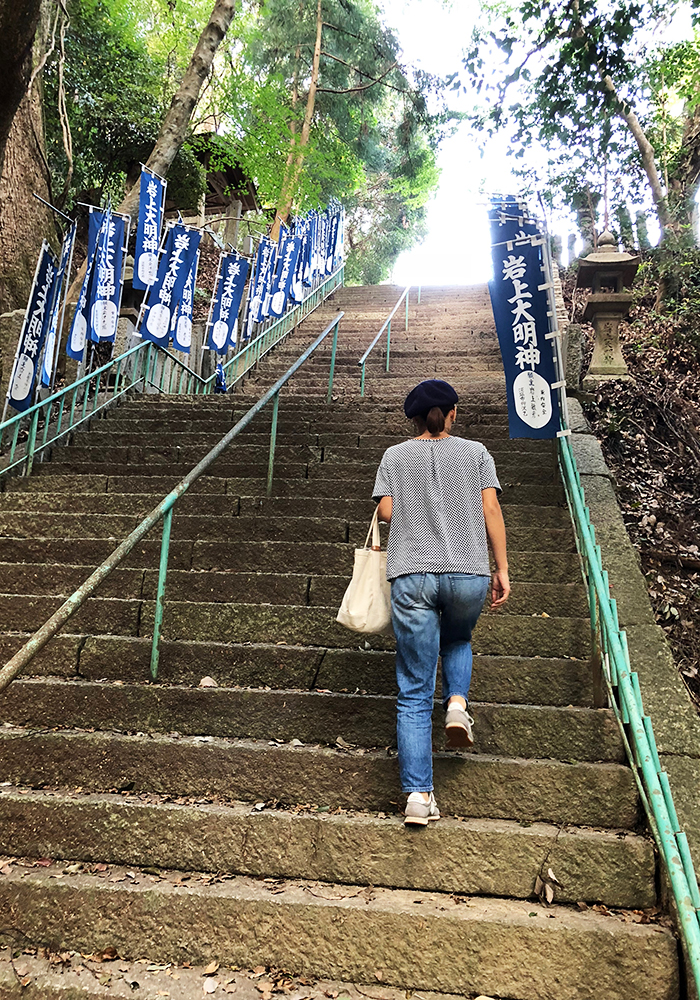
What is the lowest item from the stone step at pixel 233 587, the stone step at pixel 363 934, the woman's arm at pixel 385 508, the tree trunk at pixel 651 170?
the stone step at pixel 363 934

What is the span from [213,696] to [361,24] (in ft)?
63.6

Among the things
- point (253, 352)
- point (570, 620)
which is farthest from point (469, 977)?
point (253, 352)

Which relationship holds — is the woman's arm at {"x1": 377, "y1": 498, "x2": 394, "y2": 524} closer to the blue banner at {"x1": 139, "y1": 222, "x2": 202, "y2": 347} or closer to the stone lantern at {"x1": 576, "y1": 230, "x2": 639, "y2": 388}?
the blue banner at {"x1": 139, "y1": 222, "x2": 202, "y2": 347}

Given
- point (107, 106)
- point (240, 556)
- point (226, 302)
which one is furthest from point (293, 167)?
point (240, 556)

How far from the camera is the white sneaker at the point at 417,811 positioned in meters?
2.38

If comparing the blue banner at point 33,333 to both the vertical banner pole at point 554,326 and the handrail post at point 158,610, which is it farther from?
the vertical banner pole at point 554,326

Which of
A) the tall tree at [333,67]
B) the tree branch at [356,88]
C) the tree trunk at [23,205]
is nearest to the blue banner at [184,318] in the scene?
the tree trunk at [23,205]

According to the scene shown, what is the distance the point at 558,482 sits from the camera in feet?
16.5

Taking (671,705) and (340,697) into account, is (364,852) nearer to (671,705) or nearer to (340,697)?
(340,697)

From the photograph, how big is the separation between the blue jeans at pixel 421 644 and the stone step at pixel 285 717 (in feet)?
1.40

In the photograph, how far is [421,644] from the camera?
2.49 m

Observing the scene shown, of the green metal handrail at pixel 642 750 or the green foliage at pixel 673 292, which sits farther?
the green foliage at pixel 673 292

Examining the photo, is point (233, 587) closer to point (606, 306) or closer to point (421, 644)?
point (421, 644)

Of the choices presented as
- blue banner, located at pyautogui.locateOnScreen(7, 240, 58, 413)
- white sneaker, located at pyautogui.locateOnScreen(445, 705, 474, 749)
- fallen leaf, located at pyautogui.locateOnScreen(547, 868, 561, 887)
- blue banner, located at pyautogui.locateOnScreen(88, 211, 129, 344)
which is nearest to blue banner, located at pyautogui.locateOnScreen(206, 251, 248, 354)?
blue banner, located at pyautogui.locateOnScreen(88, 211, 129, 344)
